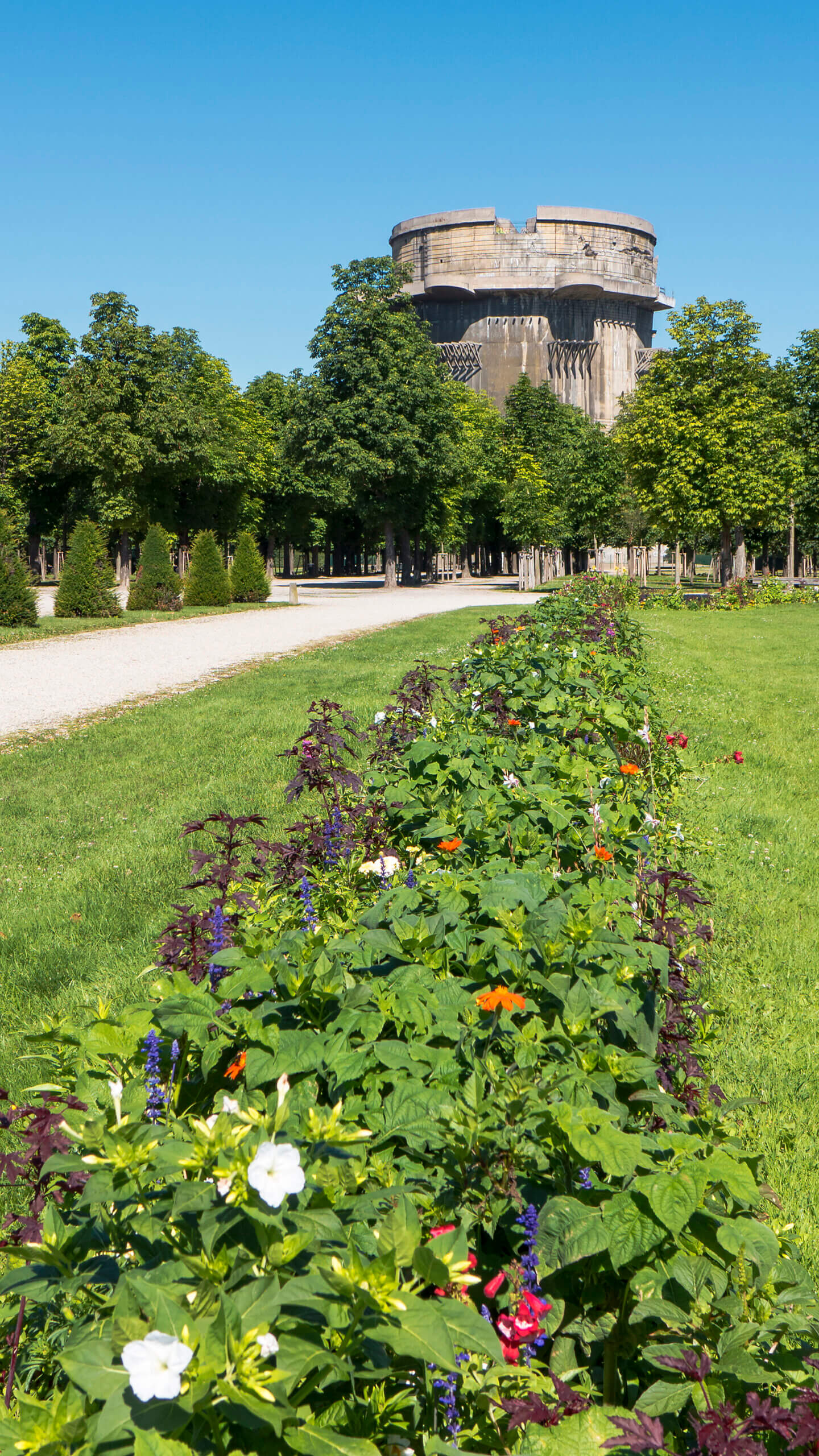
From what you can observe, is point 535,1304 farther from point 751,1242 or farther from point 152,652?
point 152,652

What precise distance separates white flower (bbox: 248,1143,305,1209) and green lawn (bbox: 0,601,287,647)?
21533mm

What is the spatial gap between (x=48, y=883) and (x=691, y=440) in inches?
1360

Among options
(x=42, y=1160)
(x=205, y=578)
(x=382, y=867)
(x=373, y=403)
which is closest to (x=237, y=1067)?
(x=42, y=1160)

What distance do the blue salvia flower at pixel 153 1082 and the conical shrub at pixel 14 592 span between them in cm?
2414

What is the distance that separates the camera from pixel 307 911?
10.7 ft

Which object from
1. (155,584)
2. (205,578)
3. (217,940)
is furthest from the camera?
(205,578)

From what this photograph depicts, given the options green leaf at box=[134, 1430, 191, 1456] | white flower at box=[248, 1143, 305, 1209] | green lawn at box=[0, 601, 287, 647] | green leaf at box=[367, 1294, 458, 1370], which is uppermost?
green lawn at box=[0, 601, 287, 647]

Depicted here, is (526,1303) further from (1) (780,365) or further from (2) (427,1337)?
(1) (780,365)

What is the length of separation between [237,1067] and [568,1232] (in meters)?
0.80

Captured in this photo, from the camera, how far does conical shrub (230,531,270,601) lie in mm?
37625

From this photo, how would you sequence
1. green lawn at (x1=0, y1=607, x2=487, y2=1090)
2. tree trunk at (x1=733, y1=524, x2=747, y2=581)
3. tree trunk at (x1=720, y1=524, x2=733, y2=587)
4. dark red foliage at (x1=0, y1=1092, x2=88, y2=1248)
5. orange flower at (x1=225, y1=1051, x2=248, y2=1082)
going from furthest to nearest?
tree trunk at (x1=733, y1=524, x2=747, y2=581), tree trunk at (x1=720, y1=524, x2=733, y2=587), green lawn at (x1=0, y1=607, x2=487, y2=1090), orange flower at (x1=225, y1=1051, x2=248, y2=1082), dark red foliage at (x1=0, y1=1092, x2=88, y2=1248)

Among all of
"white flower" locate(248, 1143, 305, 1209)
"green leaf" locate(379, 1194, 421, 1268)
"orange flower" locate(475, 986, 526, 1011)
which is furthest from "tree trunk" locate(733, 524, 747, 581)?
"white flower" locate(248, 1143, 305, 1209)

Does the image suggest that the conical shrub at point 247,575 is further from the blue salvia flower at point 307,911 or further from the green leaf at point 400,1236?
the green leaf at point 400,1236

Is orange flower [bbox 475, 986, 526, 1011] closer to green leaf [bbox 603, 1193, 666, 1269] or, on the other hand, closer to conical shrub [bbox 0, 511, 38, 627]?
green leaf [bbox 603, 1193, 666, 1269]
